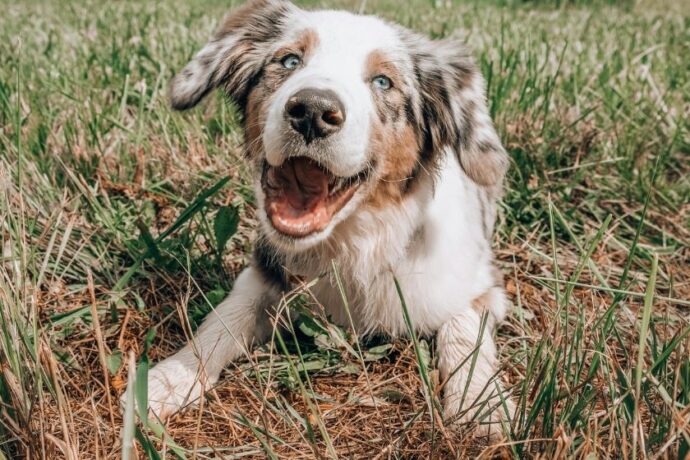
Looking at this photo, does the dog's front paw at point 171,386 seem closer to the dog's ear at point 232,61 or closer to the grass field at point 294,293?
the grass field at point 294,293

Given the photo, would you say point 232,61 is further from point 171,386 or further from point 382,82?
point 171,386

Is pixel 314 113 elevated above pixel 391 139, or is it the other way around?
pixel 314 113

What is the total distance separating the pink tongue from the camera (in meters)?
2.15

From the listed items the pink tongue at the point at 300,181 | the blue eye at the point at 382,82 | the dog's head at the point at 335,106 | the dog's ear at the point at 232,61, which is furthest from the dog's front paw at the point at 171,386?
the blue eye at the point at 382,82

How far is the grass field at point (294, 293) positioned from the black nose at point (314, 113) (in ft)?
1.61

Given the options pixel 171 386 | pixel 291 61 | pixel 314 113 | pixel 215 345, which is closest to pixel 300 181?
pixel 314 113

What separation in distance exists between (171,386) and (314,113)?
0.89m

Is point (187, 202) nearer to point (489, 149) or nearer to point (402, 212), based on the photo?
point (402, 212)

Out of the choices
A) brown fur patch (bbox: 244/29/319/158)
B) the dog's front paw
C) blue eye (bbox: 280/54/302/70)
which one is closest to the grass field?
the dog's front paw

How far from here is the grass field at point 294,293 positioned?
1483 millimetres

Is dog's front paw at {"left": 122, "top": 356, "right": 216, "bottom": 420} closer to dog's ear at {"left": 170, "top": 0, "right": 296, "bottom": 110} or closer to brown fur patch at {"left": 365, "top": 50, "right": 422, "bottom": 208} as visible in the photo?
brown fur patch at {"left": 365, "top": 50, "right": 422, "bottom": 208}

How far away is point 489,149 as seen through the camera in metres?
2.37

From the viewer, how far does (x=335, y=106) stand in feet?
6.31

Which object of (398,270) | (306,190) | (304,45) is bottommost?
(398,270)
